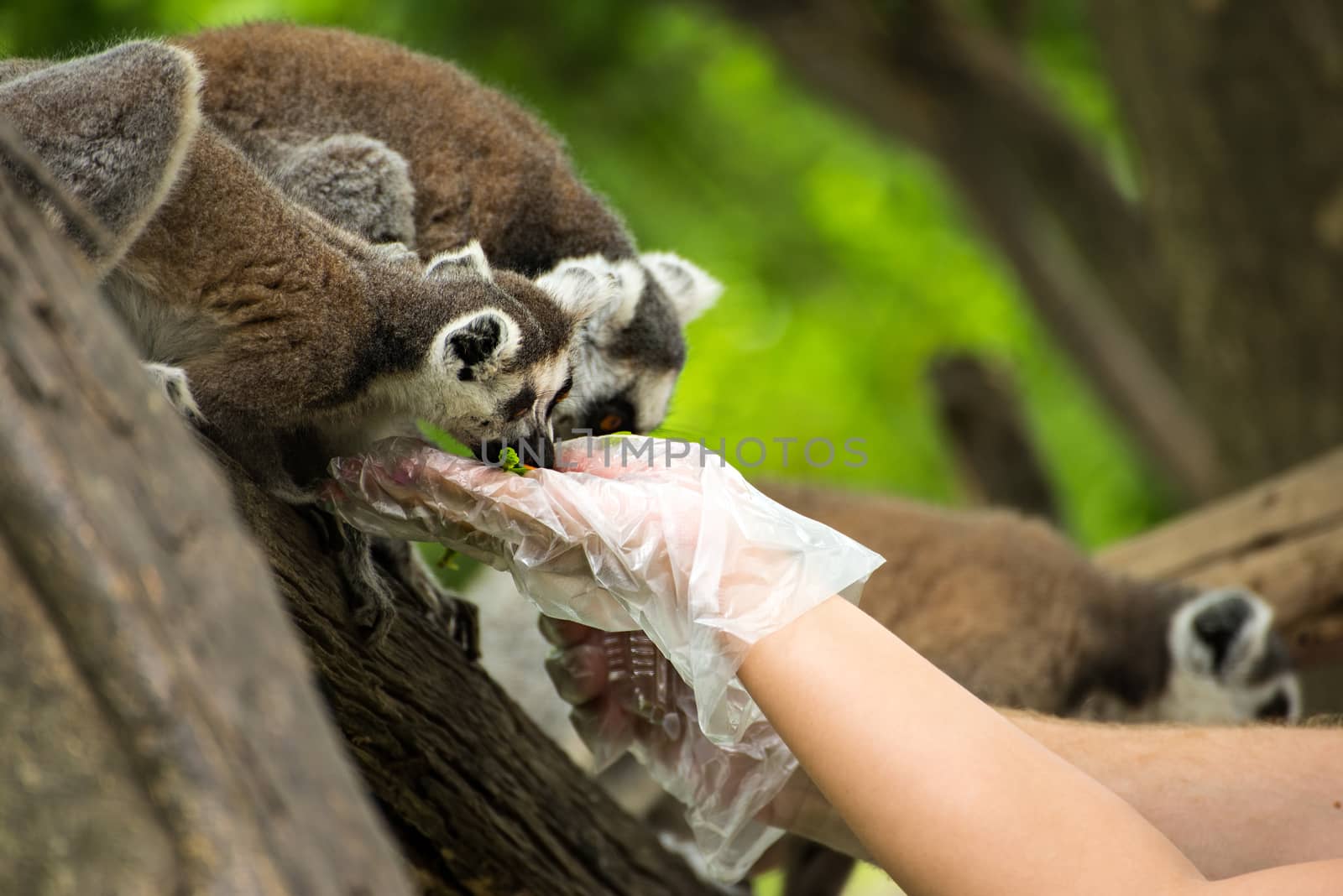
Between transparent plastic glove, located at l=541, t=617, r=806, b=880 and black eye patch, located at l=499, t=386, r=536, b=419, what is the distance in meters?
0.58

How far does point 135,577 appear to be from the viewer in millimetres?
967

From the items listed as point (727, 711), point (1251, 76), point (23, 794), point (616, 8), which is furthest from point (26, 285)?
point (616, 8)

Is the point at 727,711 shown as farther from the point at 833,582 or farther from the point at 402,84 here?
the point at 402,84

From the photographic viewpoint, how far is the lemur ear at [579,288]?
243cm

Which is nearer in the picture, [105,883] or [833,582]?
[105,883]

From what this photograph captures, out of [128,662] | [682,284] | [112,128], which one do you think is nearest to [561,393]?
[112,128]

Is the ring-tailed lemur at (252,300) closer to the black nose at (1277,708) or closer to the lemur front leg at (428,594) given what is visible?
the lemur front leg at (428,594)

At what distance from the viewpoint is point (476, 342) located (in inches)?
79.4

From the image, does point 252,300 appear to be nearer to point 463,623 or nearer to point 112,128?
point 112,128

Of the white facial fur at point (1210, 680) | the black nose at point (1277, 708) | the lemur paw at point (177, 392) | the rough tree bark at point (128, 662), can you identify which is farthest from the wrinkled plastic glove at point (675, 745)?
the black nose at point (1277, 708)

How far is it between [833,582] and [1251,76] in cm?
433

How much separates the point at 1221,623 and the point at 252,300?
3.19m

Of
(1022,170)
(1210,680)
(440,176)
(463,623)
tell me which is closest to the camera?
(463,623)

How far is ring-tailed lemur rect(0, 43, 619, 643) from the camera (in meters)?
1.90
